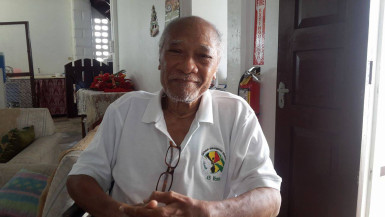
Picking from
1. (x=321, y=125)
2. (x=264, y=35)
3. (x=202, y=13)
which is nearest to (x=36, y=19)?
(x=202, y=13)

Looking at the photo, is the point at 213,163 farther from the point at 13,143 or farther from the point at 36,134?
the point at 36,134

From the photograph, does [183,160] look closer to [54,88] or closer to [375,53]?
[375,53]

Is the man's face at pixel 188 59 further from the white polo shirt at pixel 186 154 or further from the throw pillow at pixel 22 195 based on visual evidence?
the throw pillow at pixel 22 195

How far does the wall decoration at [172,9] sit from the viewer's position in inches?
97.3

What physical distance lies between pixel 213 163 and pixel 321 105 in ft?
2.72

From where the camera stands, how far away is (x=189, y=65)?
1057mm

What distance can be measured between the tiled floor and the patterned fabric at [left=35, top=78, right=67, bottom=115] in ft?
0.83

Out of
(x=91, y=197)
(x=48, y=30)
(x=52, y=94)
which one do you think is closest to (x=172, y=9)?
(x=91, y=197)

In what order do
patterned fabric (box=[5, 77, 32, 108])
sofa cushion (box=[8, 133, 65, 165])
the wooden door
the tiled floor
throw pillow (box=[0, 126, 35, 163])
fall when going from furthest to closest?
patterned fabric (box=[5, 77, 32, 108]) < the tiled floor < throw pillow (box=[0, 126, 35, 163]) < sofa cushion (box=[8, 133, 65, 165]) < the wooden door

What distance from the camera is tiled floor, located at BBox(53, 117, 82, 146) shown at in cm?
511

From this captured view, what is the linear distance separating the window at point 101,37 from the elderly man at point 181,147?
7.29 metres

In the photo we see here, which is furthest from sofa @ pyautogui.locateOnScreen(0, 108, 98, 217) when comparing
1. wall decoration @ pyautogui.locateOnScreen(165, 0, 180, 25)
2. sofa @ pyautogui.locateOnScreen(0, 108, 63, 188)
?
wall decoration @ pyautogui.locateOnScreen(165, 0, 180, 25)

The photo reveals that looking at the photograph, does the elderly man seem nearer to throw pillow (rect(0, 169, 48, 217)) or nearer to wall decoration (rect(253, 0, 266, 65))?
throw pillow (rect(0, 169, 48, 217))

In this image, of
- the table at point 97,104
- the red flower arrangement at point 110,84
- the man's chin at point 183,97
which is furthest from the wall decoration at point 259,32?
the red flower arrangement at point 110,84
